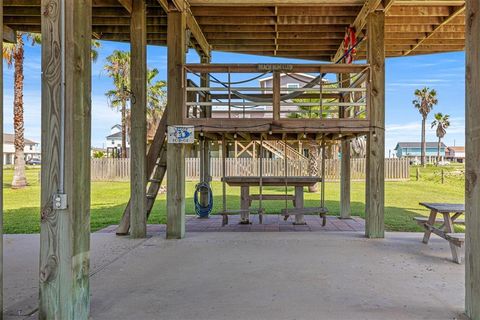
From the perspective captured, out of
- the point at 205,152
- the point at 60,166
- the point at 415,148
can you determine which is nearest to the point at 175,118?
the point at 205,152

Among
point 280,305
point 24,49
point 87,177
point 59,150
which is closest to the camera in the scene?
point 59,150

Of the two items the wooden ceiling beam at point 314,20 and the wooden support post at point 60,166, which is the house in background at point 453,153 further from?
the wooden support post at point 60,166

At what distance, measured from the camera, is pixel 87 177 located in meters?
3.09

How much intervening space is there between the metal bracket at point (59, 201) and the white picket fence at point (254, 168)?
61.2 ft

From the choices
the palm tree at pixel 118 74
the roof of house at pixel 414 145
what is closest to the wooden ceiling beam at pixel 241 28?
the palm tree at pixel 118 74

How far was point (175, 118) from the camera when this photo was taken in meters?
6.79

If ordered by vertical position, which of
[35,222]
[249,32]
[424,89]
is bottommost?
[35,222]

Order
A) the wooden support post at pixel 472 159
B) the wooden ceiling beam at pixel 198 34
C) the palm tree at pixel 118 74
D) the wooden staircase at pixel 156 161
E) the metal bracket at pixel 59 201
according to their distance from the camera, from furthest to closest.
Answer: the palm tree at pixel 118 74
the wooden ceiling beam at pixel 198 34
the wooden staircase at pixel 156 161
the wooden support post at pixel 472 159
the metal bracket at pixel 59 201

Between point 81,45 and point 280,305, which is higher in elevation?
point 81,45

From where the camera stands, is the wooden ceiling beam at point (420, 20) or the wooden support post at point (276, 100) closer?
the wooden support post at point (276, 100)

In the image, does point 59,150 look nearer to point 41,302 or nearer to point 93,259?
point 41,302

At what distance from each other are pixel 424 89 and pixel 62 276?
50.3 meters

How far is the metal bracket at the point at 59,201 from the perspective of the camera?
9.40ft

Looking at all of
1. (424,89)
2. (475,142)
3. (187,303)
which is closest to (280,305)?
(187,303)
